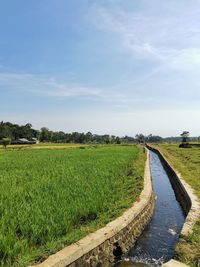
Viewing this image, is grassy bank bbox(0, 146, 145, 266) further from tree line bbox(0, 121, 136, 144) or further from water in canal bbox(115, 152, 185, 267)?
tree line bbox(0, 121, 136, 144)

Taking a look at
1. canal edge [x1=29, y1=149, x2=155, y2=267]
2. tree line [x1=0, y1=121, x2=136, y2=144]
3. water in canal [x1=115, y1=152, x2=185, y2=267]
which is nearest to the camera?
canal edge [x1=29, y1=149, x2=155, y2=267]

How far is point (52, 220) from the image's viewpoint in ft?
19.7

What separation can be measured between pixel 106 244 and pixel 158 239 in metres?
1.92

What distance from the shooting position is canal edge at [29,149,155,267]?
16.5 ft

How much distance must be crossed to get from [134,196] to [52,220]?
4.00 m

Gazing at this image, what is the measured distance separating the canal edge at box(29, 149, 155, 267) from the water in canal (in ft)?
0.59

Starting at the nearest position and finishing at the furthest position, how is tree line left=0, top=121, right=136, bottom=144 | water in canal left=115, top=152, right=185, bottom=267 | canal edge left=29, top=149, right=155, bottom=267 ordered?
canal edge left=29, top=149, right=155, bottom=267
water in canal left=115, top=152, right=185, bottom=267
tree line left=0, top=121, right=136, bottom=144

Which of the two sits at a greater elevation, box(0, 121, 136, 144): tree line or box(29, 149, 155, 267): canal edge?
box(0, 121, 136, 144): tree line

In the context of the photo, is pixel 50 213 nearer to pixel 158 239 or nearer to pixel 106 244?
pixel 106 244

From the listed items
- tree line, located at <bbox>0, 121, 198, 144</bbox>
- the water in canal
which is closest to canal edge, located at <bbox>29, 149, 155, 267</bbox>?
the water in canal

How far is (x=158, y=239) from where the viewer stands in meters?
7.55

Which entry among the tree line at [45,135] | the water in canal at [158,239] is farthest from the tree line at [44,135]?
the water in canal at [158,239]

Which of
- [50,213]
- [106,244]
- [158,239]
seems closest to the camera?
[106,244]

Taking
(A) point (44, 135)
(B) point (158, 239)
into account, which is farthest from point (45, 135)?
(B) point (158, 239)
